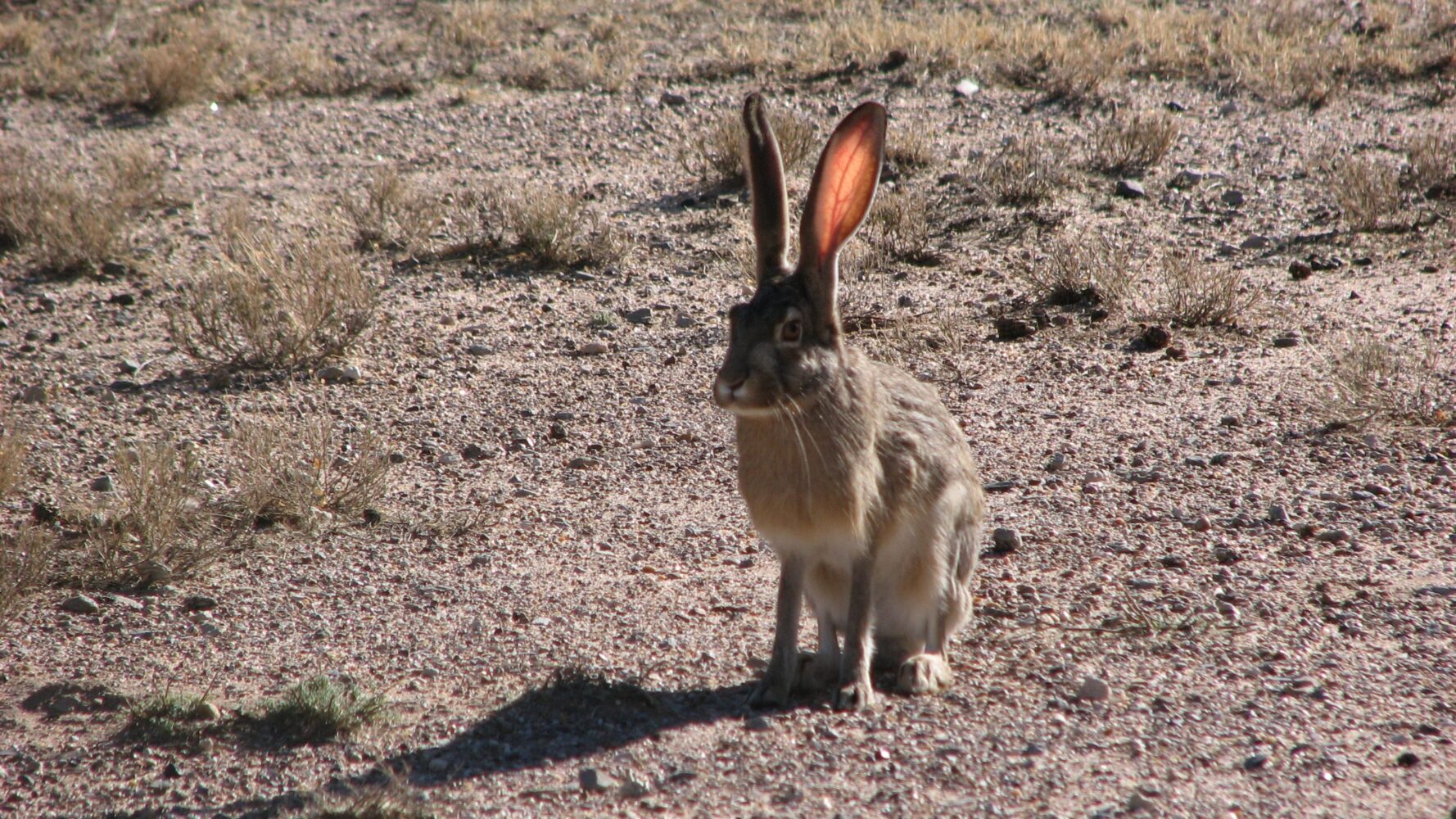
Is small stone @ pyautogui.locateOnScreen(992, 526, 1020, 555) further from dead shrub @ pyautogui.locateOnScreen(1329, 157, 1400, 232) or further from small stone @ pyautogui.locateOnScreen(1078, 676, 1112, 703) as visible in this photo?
dead shrub @ pyautogui.locateOnScreen(1329, 157, 1400, 232)

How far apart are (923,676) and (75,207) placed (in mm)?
6976

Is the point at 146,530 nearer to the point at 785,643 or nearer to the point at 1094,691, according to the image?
the point at 785,643

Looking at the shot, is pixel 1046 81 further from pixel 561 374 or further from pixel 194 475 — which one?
pixel 194 475

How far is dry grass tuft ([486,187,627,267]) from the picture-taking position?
8.70 m

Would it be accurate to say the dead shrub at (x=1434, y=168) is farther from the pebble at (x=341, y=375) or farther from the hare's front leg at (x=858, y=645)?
the pebble at (x=341, y=375)

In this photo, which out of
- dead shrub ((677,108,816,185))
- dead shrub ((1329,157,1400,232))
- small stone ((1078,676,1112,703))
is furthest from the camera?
dead shrub ((677,108,816,185))

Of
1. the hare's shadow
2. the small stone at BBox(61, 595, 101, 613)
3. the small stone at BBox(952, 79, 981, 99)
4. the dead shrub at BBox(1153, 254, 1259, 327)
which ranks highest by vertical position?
the small stone at BBox(952, 79, 981, 99)

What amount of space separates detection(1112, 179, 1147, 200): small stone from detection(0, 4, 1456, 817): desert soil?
15 centimetres

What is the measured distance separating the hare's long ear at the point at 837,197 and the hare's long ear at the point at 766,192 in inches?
3.8

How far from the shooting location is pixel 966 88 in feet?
39.1

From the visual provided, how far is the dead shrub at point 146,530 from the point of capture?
5234 mm

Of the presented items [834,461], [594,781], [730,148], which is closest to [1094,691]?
[834,461]

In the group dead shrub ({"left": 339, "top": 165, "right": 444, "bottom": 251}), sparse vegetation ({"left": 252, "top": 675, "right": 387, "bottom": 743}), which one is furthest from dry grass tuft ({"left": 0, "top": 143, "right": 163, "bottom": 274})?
sparse vegetation ({"left": 252, "top": 675, "right": 387, "bottom": 743})

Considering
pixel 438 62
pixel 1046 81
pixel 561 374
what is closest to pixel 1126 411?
pixel 561 374
